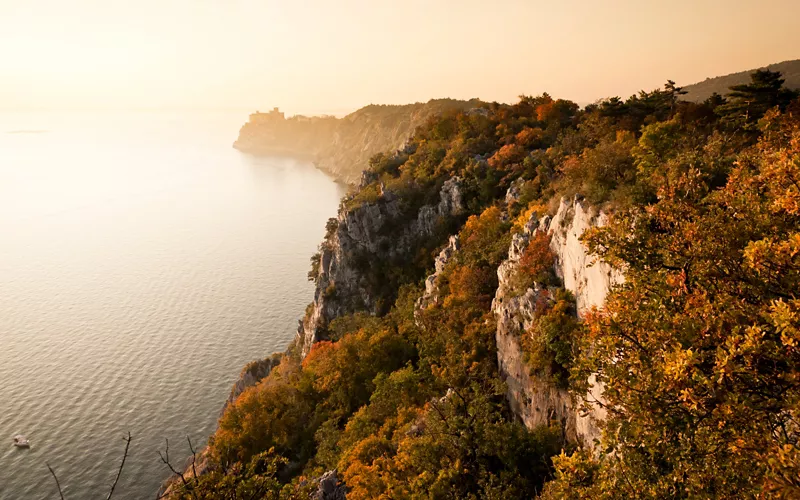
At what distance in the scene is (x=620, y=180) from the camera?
81.7 ft

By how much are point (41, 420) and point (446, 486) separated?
67.5 meters

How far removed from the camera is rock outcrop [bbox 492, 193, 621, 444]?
73.4 feet

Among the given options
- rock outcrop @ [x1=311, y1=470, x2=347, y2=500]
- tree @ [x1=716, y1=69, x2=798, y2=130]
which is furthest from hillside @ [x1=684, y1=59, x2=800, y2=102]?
rock outcrop @ [x1=311, y1=470, x2=347, y2=500]

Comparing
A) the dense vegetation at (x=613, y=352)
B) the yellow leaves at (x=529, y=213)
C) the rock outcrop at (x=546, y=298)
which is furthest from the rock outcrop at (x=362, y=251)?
the rock outcrop at (x=546, y=298)

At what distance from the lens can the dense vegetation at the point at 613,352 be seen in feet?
28.8

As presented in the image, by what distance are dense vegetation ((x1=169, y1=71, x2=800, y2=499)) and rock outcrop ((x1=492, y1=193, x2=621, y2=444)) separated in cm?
95

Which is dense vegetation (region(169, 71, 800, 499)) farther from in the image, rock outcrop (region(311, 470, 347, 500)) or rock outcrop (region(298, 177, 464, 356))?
rock outcrop (region(298, 177, 464, 356))

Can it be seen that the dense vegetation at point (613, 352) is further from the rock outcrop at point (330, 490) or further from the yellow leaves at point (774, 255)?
the rock outcrop at point (330, 490)

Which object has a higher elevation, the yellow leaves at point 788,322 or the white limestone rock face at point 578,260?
the yellow leaves at point 788,322

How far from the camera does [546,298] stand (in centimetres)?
2803

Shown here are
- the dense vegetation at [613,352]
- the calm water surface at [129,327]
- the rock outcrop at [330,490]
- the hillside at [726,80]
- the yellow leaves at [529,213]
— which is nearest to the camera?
the dense vegetation at [613,352]

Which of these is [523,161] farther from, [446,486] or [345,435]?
[446,486]

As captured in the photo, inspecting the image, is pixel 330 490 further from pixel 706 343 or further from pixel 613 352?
pixel 706 343

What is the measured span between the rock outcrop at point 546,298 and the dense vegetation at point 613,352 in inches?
37.5
